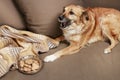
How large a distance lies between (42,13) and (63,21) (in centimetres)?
16

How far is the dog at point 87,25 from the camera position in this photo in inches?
67.5

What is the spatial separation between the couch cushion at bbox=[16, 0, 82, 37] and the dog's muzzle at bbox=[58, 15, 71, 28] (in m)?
0.04

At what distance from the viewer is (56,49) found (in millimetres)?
1673

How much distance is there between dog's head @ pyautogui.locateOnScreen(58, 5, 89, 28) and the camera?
5.53 ft

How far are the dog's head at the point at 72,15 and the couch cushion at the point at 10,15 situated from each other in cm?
30

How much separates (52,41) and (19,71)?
1.16 ft

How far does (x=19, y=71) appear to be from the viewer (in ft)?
4.68

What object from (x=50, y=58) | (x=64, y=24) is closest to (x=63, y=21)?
(x=64, y=24)

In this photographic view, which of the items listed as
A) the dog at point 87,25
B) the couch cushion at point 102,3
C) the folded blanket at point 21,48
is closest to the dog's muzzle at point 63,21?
the dog at point 87,25

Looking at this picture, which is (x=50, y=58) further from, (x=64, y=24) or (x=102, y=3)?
(x=102, y=3)

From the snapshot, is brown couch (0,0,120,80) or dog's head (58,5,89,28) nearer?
brown couch (0,0,120,80)

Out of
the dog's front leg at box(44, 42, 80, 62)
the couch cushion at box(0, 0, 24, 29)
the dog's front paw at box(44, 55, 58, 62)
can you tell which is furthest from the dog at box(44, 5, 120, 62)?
the couch cushion at box(0, 0, 24, 29)

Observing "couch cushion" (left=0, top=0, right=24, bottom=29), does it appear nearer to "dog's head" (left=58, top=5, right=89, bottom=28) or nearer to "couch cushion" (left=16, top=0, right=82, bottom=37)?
"couch cushion" (left=16, top=0, right=82, bottom=37)

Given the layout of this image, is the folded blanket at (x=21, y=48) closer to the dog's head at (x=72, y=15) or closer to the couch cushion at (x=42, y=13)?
the couch cushion at (x=42, y=13)
